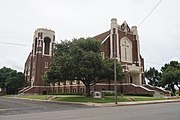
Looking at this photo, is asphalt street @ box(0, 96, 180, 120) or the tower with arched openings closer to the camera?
asphalt street @ box(0, 96, 180, 120)

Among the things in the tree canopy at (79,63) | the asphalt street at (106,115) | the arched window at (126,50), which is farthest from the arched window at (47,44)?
the asphalt street at (106,115)

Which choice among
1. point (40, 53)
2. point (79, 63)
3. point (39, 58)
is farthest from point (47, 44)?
point (79, 63)

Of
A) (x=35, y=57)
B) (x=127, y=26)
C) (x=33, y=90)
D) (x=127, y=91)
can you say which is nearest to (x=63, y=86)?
(x=33, y=90)

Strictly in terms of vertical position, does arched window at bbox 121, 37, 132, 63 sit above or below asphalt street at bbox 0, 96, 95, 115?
above

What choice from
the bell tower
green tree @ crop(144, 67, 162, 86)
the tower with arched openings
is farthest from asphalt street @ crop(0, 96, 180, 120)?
green tree @ crop(144, 67, 162, 86)

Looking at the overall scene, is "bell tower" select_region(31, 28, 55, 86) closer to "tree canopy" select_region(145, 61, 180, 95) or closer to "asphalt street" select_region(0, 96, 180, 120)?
"tree canopy" select_region(145, 61, 180, 95)

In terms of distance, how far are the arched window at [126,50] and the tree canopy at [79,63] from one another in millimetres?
19817

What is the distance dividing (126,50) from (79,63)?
26369 millimetres

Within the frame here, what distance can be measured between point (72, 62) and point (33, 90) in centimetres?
3442

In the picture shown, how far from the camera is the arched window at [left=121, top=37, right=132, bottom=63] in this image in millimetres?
52250

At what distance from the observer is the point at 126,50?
53219mm

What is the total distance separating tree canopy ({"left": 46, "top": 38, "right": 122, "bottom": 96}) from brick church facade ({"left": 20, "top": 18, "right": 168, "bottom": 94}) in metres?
10.8

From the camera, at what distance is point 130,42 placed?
54.6m

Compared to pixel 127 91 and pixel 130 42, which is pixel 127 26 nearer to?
pixel 130 42
